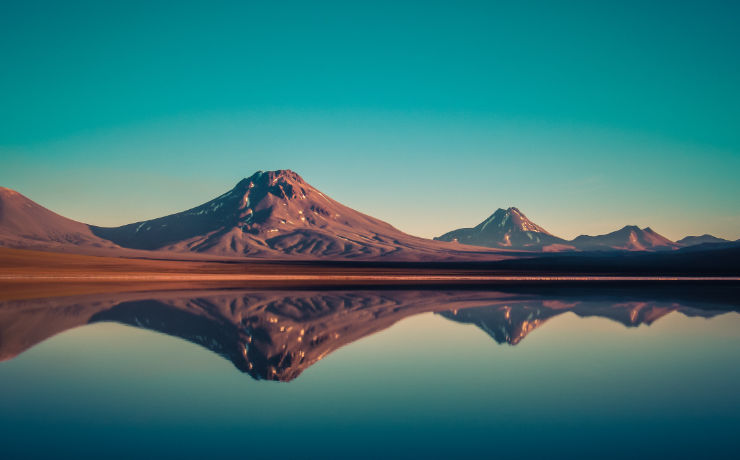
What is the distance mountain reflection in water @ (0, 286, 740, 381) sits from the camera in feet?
55.9

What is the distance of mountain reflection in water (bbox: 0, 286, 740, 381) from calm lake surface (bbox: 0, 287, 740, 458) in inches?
6.8

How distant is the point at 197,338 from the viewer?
1878cm

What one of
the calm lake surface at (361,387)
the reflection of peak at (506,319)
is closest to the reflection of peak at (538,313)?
the reflection of peak at (506,319)

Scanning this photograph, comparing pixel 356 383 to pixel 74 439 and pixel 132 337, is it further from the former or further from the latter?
pixel 132 337

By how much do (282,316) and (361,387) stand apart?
45.9 feet

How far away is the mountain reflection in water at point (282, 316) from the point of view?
55.9 ft

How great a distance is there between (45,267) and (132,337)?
Answer: 2503 inches

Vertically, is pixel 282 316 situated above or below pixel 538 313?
below

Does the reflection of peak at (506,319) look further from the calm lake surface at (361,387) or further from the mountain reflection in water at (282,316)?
the calm lake surface at (361,387)

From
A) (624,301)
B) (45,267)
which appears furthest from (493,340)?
(45,267)

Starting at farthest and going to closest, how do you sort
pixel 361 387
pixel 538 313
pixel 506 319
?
pixel 538 313 → pixel 506 319 → pixel 361 387

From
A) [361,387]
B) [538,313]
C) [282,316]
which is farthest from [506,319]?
[361,387]

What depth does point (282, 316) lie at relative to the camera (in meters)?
25.8

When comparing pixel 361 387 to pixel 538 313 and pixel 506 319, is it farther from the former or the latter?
pixel 538 313
